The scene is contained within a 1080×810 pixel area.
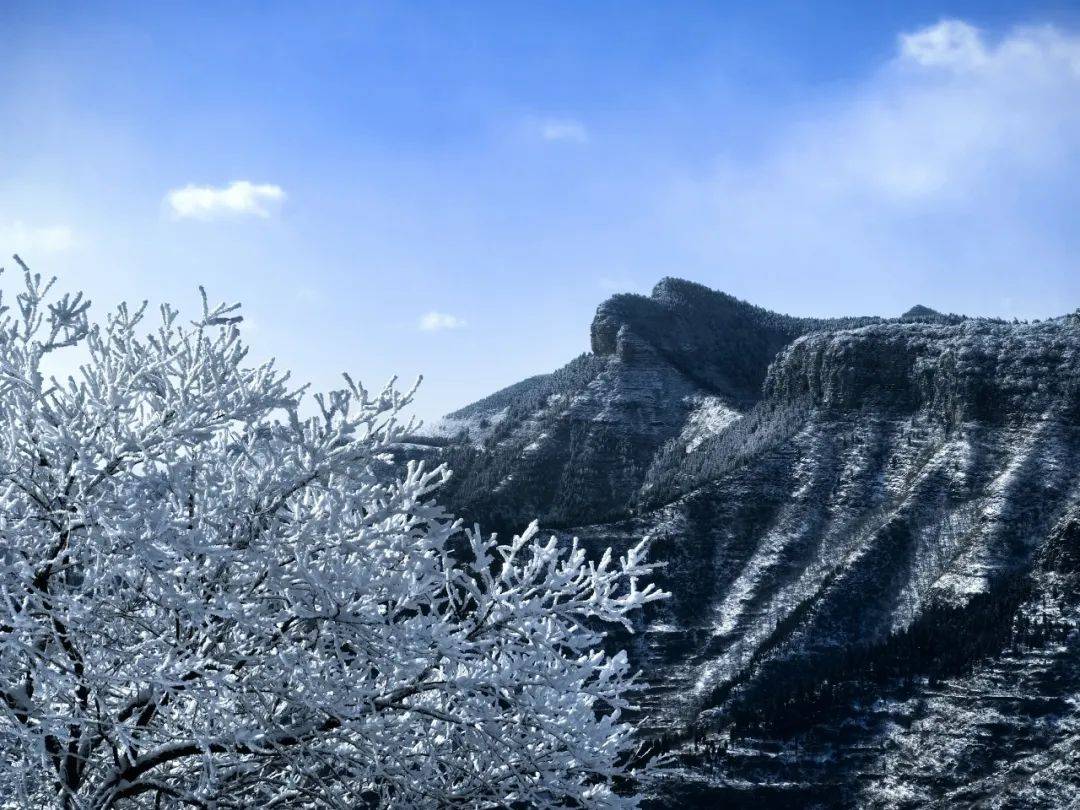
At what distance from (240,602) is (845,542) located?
336 ft

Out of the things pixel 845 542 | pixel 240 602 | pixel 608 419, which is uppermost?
pixel 608 419

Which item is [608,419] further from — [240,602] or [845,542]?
[240,602]

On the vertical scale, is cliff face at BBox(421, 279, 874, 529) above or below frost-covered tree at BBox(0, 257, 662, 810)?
above

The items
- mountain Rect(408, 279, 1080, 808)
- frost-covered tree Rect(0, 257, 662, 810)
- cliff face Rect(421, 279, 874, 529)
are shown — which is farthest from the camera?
cliff face Rect(421, 279, 874, 529)

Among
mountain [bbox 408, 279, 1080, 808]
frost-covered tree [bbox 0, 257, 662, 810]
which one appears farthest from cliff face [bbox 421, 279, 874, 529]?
frost-covered tree [bbox 0, 257, 662, 810]

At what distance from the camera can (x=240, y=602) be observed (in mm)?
7473

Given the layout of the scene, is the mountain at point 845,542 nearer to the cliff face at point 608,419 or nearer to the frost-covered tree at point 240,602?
the cliff face at point 608,419

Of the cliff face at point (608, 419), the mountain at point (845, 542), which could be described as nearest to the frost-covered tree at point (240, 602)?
the mountain at point (845, 542)

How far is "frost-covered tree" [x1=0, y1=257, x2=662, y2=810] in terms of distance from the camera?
7.14 m

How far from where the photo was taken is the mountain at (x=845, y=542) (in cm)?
6406

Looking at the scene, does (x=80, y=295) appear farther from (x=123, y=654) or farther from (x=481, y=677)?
(x=481, y=677)

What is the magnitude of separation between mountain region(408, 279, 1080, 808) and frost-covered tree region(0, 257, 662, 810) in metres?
37.5

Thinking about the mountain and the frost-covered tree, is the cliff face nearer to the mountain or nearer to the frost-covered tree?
the mountain

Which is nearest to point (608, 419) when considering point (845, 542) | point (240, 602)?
point (845, 542)
